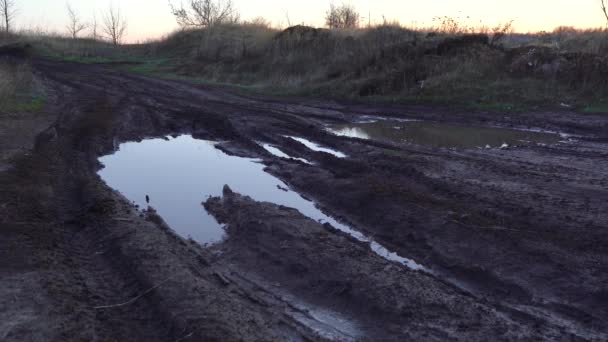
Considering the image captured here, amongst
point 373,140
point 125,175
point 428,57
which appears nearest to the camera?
point 125,175

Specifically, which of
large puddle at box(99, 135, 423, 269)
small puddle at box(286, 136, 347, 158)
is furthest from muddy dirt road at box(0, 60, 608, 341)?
small puddle at box(286, 136, 347, 158)

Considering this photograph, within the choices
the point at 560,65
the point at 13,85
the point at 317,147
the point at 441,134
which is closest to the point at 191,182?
the point at 317,147

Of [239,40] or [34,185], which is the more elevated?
[239,40]

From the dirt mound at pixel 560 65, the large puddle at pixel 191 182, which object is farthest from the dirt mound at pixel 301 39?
the large puddle at pixel 191 182

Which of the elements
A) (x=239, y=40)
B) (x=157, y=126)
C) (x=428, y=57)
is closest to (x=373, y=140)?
(x=157, y=126)

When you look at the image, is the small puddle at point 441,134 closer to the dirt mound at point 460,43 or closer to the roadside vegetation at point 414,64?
the roadside vegetation at point 414,64

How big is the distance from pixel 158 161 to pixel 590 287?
26.2 ft

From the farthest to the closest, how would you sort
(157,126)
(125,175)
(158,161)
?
(157,126), (158,161), (125,175)

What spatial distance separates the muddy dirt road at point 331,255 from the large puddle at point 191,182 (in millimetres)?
227

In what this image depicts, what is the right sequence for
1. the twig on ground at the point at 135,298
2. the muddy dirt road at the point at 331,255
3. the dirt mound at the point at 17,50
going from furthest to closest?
the dirt mound at the point at 17,50, the twig on ground at the point at 135,298, the muddy dirt road at the point at 331,255

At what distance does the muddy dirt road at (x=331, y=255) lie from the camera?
4285 millimetres

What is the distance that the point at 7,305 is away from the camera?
4.34 metres

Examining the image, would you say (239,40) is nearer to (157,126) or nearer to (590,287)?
(157,126)

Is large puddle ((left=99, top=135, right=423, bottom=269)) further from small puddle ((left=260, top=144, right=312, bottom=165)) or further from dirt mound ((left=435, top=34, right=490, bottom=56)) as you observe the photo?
dirt mound ((left=435, top=34, right=490, bottom=56))
